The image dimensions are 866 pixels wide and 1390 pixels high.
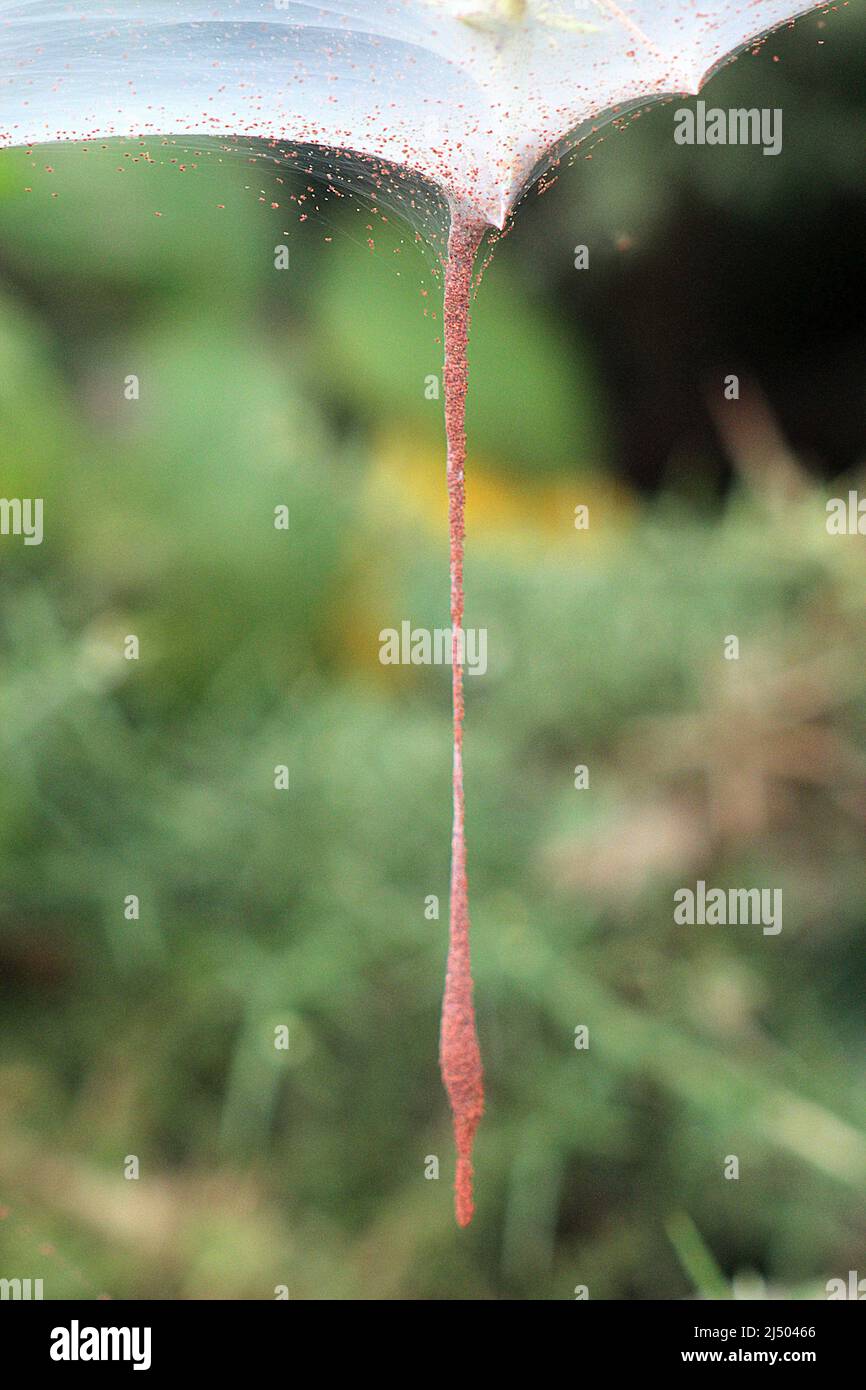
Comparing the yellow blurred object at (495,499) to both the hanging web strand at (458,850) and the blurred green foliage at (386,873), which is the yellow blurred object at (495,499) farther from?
the hanging web strand at (458,850)

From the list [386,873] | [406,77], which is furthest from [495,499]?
[406,77]

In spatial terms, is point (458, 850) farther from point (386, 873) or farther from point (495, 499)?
point (495, 499)

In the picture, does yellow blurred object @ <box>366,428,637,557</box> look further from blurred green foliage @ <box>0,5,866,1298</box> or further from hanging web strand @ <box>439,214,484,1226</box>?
hanging web strand @ <box>439,214,484,1226</box>

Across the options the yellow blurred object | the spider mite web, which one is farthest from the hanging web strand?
the yellow blurred object

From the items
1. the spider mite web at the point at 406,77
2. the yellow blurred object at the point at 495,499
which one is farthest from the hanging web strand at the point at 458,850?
the yellow blurred object at the point at 495,499

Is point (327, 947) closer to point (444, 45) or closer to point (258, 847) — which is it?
point (258, 847)

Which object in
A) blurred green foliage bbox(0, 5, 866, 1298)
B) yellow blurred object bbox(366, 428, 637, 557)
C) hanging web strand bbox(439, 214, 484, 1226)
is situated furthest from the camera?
yellow blurred object bbox(366, 428, 637, 557)
